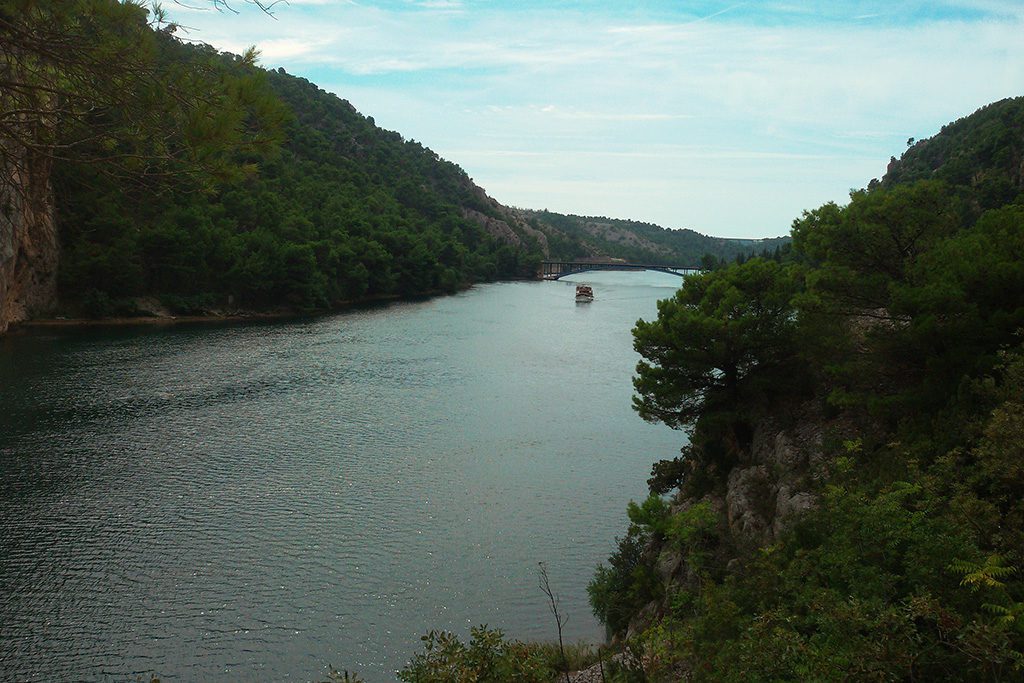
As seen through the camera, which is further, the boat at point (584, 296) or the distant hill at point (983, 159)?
the boat at point (584, 296)

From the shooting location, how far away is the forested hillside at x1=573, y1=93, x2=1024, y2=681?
699 centimetres

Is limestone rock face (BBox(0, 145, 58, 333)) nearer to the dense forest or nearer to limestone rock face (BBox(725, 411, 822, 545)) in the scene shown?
the dense forest

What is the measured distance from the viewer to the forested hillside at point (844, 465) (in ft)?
22.9

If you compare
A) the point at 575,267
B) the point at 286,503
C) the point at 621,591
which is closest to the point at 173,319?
the point at 286,503

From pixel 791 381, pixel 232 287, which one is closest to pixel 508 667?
pixel 791 381

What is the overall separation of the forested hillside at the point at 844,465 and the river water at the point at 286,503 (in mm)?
3709

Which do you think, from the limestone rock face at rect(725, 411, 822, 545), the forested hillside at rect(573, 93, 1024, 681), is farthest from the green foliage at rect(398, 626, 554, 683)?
the limestone rock face at rect(725, 411, 822, 545)

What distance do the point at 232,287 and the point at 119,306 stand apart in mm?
10161

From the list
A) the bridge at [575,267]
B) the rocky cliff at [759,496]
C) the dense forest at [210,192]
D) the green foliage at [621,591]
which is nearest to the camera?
the dense forest at [210,192]

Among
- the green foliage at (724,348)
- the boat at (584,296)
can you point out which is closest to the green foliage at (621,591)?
the green foliage at (724,348)

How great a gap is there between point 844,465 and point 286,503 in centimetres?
1598

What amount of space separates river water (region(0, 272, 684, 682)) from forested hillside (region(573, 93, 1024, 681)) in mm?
3709

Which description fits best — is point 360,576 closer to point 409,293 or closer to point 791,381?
point 791,381

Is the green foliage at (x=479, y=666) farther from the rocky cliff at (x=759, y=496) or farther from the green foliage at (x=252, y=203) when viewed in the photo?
the rocky cliff at (x=759, y=496)
